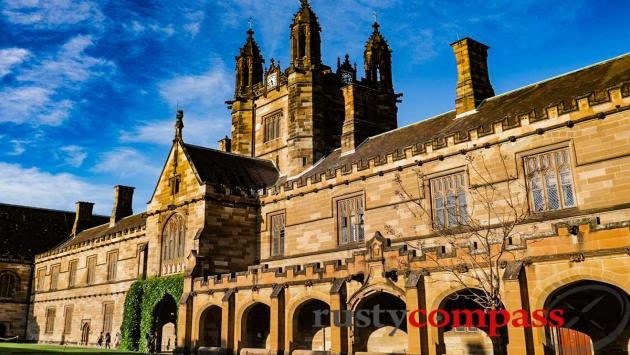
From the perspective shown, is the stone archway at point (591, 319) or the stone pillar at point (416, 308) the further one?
the stone pillar at point (416, 308)

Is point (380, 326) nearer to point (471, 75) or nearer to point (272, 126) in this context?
point (471, 75)

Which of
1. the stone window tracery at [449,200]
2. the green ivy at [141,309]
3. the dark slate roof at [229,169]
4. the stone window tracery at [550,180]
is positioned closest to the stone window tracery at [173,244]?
the green ivy at [141,309]

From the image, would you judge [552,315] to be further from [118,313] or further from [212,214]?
[118,313]

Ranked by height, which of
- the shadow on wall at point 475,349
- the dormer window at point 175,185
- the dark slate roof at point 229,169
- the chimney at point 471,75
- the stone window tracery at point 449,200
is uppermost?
the chimney at point 471,75

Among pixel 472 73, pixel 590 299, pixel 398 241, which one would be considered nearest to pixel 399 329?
pixel 398 241

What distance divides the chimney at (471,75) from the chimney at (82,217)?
44.8 metres

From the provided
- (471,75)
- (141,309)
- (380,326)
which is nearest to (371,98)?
(471,75)

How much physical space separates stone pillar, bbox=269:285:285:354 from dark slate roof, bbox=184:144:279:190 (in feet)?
31.6

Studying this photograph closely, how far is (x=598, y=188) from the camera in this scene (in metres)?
18.4

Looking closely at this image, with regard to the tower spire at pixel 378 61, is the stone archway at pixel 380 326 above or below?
below

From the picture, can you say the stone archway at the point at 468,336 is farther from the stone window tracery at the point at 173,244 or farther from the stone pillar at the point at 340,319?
the stone window tracery at the point at 173,244

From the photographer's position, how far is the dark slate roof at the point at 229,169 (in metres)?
32.5

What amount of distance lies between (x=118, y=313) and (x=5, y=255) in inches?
847

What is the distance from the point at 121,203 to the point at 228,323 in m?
29.3
